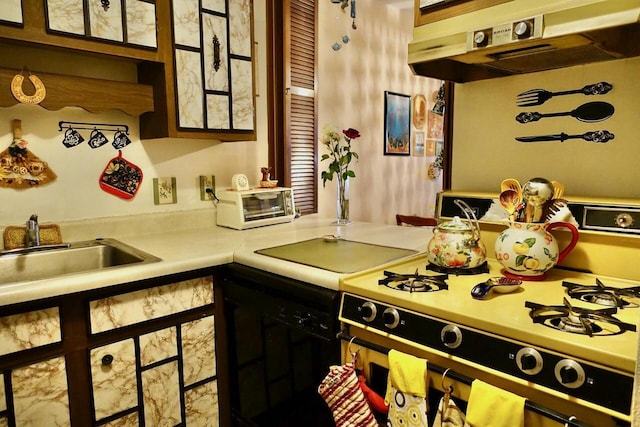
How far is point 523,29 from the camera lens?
110 cm

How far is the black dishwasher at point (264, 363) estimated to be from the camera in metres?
1.60

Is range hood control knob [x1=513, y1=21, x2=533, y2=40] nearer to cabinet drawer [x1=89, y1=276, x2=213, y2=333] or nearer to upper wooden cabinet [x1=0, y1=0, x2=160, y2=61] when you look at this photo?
cabinet drawer [x1=89, y1=276, x2=213, y2=333]

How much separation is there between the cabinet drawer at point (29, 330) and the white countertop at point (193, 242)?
67 millimetres

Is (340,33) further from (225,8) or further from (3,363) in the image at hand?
(3,363)

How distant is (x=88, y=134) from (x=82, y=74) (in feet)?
0.80

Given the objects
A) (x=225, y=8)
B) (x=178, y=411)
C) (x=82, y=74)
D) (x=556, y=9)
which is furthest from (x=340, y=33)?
(x=178, y=411)

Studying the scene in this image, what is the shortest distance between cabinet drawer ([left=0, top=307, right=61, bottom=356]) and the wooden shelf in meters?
0.80

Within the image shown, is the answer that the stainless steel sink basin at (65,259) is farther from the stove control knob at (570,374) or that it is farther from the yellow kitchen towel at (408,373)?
the stove control knob at (570,374)

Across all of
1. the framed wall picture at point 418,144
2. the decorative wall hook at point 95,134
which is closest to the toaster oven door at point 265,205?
the decorative wall hook at point 95,134

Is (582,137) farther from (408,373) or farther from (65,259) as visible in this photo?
(65,259)

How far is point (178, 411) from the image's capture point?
1575 millimetres

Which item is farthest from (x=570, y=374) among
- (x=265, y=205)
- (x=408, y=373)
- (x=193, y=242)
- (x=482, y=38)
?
(x=265, y=205)

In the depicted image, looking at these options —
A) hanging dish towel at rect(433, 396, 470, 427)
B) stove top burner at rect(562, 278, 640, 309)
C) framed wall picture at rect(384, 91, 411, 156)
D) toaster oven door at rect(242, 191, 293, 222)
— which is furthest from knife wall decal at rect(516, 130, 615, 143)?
framed wall picture at rect(384, 91, 411, 156)

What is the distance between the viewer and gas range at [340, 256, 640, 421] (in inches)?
31.3
